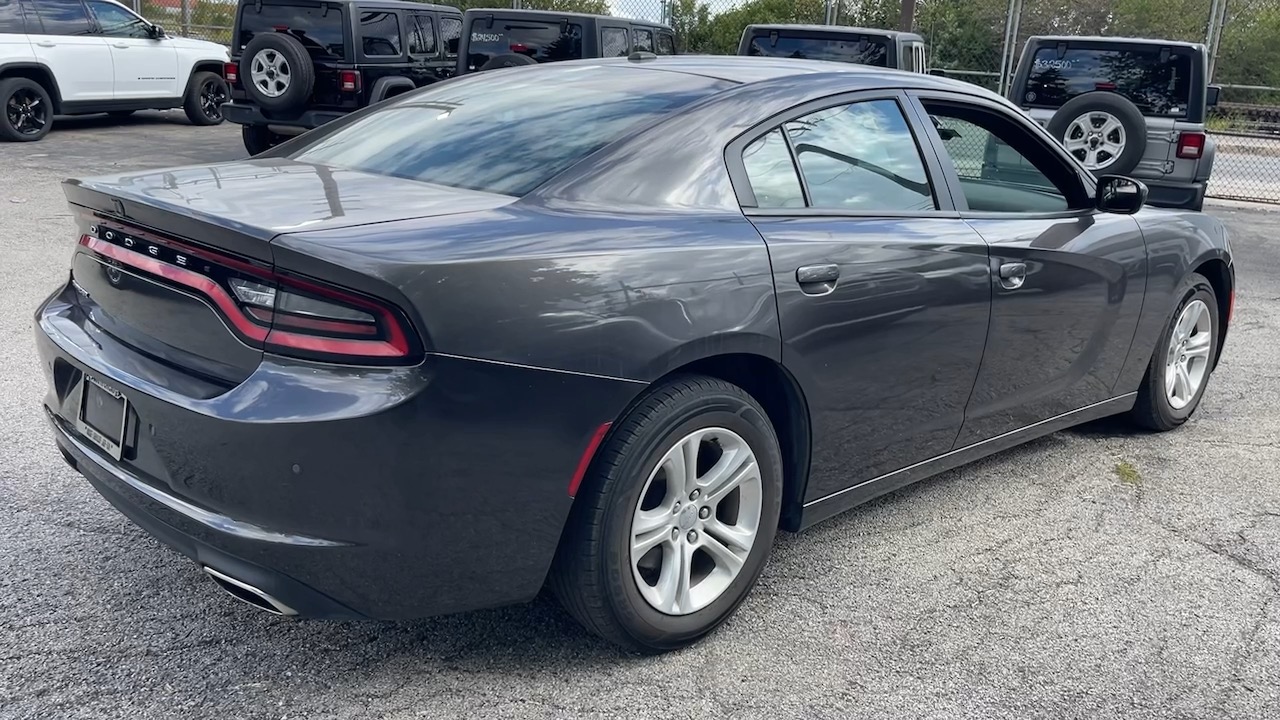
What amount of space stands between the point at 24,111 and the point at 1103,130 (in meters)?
11.8

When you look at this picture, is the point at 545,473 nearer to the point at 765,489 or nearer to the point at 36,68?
the point at 765,489

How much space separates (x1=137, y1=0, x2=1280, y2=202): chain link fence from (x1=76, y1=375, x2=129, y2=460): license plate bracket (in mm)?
16160

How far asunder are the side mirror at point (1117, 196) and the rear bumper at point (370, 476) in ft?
8.09

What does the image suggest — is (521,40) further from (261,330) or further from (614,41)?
(261,330)

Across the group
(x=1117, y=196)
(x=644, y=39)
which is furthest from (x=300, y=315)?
(x=644, y=39)

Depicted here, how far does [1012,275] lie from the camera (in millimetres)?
3797

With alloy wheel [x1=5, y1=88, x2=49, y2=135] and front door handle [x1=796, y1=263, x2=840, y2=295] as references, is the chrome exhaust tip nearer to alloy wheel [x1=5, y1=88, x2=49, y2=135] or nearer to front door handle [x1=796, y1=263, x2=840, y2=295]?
front door handle [x1=796, y1=263, x2=840, y2=295]

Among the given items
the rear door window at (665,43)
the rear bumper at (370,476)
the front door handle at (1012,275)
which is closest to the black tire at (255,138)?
the rear door window at (665,43)

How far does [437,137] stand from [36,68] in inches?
481

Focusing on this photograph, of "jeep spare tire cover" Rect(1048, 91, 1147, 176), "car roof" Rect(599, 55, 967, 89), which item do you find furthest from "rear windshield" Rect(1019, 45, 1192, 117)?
"car roof" Rect(599, 55, 967, 89)

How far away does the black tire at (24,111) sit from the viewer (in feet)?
43.0

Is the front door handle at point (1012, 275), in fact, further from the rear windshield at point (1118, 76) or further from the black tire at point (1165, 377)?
the rear windshield at point (1118, 76)

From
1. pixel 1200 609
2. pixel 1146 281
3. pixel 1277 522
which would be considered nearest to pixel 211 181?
pixel 1200 609

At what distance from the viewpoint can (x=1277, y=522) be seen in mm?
4133
